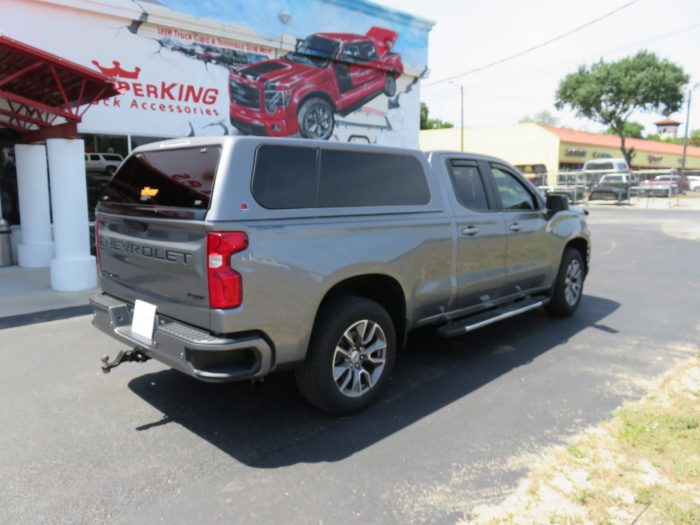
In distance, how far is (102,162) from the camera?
10.6 metres

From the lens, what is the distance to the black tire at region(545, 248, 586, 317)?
6180mm

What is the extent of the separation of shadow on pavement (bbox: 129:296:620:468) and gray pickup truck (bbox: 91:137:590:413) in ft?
0.82

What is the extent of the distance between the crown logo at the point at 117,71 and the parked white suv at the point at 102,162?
5.10 ft

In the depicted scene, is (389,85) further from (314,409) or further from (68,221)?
(314,409)

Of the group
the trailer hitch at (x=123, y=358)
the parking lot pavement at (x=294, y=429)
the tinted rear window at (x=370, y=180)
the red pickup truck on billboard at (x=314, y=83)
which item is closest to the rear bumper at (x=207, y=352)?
the trailer hitch at (x=123, y=358)

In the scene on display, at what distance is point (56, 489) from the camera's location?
2.97 meters

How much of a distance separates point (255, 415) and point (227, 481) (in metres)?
0.84

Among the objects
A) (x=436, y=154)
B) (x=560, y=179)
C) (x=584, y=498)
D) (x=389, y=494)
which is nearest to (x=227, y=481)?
(x=389, y=494)

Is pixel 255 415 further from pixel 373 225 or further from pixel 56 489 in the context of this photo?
pixel 373 225

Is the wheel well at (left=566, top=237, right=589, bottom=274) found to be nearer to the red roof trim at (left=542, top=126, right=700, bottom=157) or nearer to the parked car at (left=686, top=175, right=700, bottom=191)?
the red roof trim at (left=542, top=126, right=700, bottom=157)

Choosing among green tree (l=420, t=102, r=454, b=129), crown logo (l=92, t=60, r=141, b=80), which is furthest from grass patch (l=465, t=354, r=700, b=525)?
green tree (l=420, t=102, r=454, b=129)

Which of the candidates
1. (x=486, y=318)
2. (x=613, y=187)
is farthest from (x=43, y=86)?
(x=613, y=187)

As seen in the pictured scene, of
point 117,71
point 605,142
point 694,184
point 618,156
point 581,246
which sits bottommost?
point 581,246

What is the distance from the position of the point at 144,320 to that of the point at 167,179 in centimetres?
97
